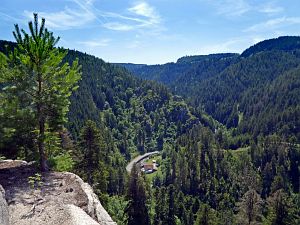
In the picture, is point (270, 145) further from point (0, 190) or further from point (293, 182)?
point (0, 190)

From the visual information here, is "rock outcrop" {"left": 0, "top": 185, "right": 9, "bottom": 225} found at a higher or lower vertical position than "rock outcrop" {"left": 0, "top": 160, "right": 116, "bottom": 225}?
higher

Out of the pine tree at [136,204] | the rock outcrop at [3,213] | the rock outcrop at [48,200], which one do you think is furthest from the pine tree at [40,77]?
the pine tree at [136,204]

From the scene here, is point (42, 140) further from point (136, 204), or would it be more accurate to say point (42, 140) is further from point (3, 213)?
point (136, 204)

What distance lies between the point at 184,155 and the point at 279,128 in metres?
79.0

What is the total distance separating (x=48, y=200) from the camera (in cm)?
1581

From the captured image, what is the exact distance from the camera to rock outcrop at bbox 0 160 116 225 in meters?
13.9

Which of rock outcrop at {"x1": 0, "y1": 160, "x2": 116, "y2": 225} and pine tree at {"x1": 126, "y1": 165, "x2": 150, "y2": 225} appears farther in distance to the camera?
pine tree at {"x1": 126, "y1": 165, "x2": 150, "y2": 225}

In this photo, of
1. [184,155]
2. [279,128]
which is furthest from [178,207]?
[279,128]

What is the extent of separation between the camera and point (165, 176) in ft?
433

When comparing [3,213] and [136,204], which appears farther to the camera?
[136,204]

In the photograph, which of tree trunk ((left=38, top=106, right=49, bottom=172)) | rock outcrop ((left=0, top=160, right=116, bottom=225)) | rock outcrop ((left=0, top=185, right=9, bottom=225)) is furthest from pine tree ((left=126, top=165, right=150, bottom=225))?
rock outcrop ((left=0, top=185, right=9, bottom=225))

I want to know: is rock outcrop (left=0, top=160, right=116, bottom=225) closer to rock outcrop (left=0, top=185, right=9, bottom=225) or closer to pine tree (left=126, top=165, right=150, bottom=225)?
rock outcrop (left=0, top=185, right=9, bottom=225)

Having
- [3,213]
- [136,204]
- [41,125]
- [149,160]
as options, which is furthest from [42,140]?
[149,160]

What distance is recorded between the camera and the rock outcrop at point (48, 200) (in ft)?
45.8
